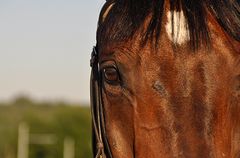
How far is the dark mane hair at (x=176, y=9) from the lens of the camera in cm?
329

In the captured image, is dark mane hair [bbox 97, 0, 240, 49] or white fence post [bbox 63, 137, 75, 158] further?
white fence post [bbox 63, 137, 75, 158]

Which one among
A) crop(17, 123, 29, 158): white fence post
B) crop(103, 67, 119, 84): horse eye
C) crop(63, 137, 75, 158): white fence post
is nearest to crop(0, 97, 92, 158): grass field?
crop(63, 137, 75, 158): white fence post

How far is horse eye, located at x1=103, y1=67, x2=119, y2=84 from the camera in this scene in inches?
133

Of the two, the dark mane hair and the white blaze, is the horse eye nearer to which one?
the dark mane hair

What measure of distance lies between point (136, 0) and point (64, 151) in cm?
3632

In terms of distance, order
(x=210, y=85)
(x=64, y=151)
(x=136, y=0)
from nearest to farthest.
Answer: (x=210, y=85), (x=136, y=0), (x=64, y=151)

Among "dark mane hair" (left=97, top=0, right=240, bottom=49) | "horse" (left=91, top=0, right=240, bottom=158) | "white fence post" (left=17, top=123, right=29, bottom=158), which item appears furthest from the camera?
"white fence post" (left=17, top=123, right=29, bottom=158)

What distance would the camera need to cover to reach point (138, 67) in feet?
10.9

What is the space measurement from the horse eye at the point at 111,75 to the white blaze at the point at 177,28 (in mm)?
319

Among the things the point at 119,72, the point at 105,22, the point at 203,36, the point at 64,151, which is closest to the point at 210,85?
the point at 203,36

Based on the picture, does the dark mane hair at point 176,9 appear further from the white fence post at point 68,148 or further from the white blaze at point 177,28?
the white fence post at point 68,148

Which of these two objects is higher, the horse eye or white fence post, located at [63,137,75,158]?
white fence post, located at [63,137,75,158]

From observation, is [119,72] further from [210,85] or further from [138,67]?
[210,85]

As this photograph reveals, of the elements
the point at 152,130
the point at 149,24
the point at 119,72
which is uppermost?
the point at 149,24
